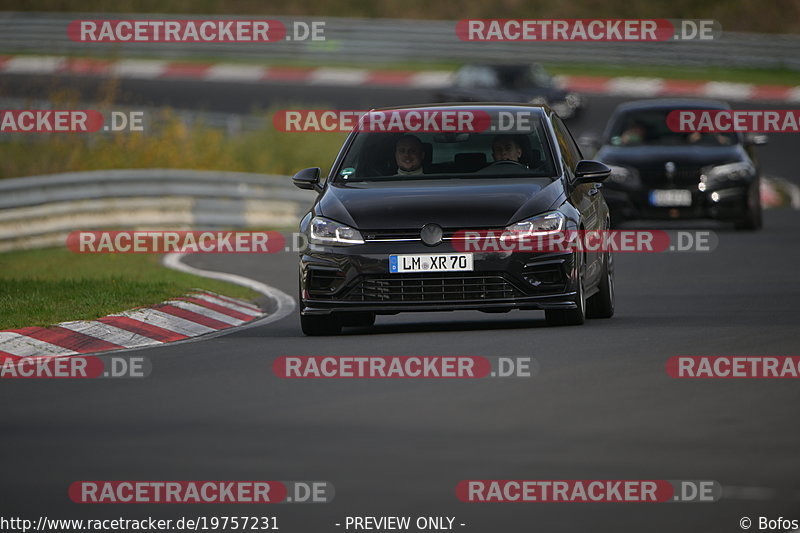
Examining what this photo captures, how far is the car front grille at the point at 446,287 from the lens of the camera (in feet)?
40.7

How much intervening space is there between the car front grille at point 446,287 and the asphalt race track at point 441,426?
0.89ft

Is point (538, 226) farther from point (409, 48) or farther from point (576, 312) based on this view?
point (409, 48)

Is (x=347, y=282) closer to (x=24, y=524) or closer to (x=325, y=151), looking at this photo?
(x=24, y=524)

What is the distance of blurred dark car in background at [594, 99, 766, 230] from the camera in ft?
75.4

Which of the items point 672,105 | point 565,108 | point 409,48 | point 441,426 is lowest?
point 441,426

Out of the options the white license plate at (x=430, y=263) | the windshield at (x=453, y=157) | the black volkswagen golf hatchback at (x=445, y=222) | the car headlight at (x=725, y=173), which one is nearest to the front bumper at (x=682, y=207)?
the car headlight at (x=725, y=173)

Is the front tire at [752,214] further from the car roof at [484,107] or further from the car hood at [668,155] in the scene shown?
the car roof at [484,107]

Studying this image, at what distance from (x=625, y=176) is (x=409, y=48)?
25.2 m

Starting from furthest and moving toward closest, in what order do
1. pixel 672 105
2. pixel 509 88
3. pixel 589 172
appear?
pixel 509 88 → pixel 672 105 → pixel 589 172

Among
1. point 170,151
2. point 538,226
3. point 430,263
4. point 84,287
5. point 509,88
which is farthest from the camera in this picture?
point 509,88

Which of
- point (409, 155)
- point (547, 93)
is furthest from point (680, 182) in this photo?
point (547, 93)

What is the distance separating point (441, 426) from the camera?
28.9ft

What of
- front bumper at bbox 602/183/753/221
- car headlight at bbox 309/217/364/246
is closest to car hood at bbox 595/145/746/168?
front bumper at bbox 602/183/753/221

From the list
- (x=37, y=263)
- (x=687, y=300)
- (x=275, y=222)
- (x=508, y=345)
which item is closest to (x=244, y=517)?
(x=508, y=345)
